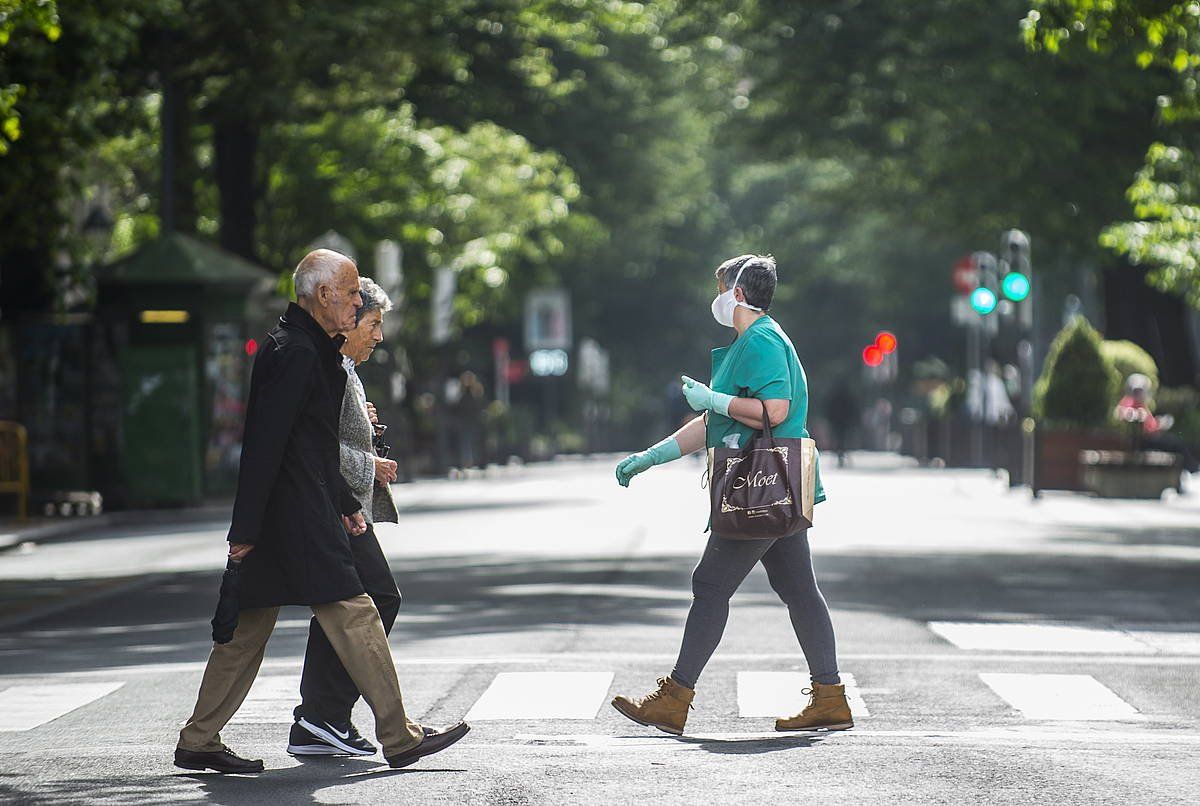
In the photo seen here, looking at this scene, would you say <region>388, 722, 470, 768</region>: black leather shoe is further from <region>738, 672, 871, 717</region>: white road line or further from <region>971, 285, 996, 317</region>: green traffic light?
<region>971, 285, 996, 317</region>: green traffic light

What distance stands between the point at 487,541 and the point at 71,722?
12.7 m

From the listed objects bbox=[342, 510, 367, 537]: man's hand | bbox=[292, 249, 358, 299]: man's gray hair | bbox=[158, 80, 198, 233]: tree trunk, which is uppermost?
bbox=[158, 80, 198, 233]: tree trunk

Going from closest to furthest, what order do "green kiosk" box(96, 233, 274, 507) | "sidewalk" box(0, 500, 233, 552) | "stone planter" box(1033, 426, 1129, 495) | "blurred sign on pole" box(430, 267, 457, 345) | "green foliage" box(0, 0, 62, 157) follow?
"green foliage" box(0, 0, 62, 157) < "sidewalk" box(0, 500, 233, 552) < "green kiosk" box(96, 233, 274, 507) < "stone planter" box(1033, 426, 1129, 495) < "blurred sign on pole" box(430, 267, 457, 345)

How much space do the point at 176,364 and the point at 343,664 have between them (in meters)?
21.2

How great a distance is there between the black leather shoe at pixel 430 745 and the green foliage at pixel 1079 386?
1018 inches

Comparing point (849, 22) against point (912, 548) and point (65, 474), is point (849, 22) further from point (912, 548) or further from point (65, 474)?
point (912, 548)

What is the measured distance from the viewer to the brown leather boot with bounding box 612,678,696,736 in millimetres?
9227

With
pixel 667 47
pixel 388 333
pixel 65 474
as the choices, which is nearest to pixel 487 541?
pixel 65 474

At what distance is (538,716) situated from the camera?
9828 mm

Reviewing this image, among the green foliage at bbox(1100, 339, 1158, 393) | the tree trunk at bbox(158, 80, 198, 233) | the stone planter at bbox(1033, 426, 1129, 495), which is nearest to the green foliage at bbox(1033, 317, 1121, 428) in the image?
the stone planter at bbox(1033, 426, 1129, 495)

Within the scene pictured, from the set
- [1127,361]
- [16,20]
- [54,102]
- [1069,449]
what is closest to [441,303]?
[1127,361]

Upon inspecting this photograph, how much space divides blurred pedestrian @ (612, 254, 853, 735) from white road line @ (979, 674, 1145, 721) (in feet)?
3.41

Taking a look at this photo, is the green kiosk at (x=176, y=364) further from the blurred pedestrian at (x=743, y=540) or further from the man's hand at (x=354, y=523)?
the man's hand at (x=354, y=523)

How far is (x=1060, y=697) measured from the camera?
10.6 metres
